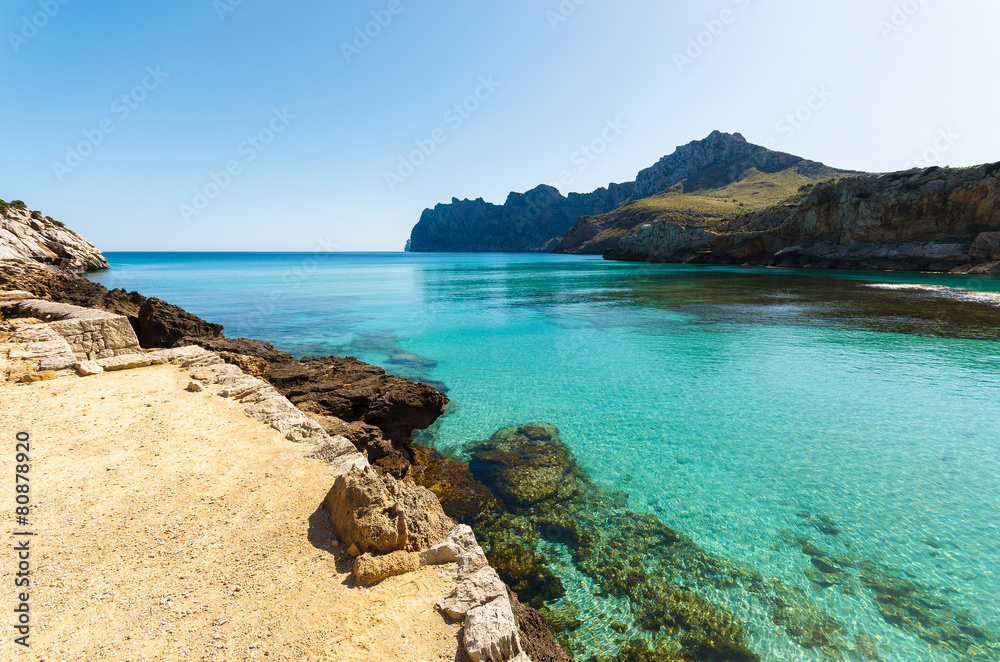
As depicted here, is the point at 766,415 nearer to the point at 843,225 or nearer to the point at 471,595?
the point at 471,595

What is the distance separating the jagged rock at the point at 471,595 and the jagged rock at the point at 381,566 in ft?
2.10

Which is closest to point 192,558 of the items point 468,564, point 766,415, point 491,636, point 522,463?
point 468,564

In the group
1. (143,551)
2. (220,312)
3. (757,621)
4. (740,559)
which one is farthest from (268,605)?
(220,312)

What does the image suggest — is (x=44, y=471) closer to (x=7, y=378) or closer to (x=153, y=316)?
(x=7, y=378)

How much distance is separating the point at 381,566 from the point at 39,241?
7836 cm

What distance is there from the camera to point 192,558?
440 centimetres

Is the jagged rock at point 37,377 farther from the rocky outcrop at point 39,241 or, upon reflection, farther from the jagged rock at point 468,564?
the rocky outcrop at point 39,241

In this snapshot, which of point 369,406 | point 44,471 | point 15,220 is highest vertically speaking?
point 15,220

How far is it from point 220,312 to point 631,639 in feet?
128

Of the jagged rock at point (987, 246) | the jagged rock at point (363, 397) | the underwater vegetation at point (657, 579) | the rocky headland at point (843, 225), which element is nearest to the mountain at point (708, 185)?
the rocky headland at point (843, 225)

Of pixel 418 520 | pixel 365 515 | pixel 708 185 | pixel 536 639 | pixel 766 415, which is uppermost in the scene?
pixel 708 185

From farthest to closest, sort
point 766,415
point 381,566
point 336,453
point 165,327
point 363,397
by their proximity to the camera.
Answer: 1. point 165,327
2. point 766,415
3. point 363,397
4. point 336,453
5. point 381,566

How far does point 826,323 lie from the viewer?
88.9ft

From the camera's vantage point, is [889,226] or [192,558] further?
[889,226]
